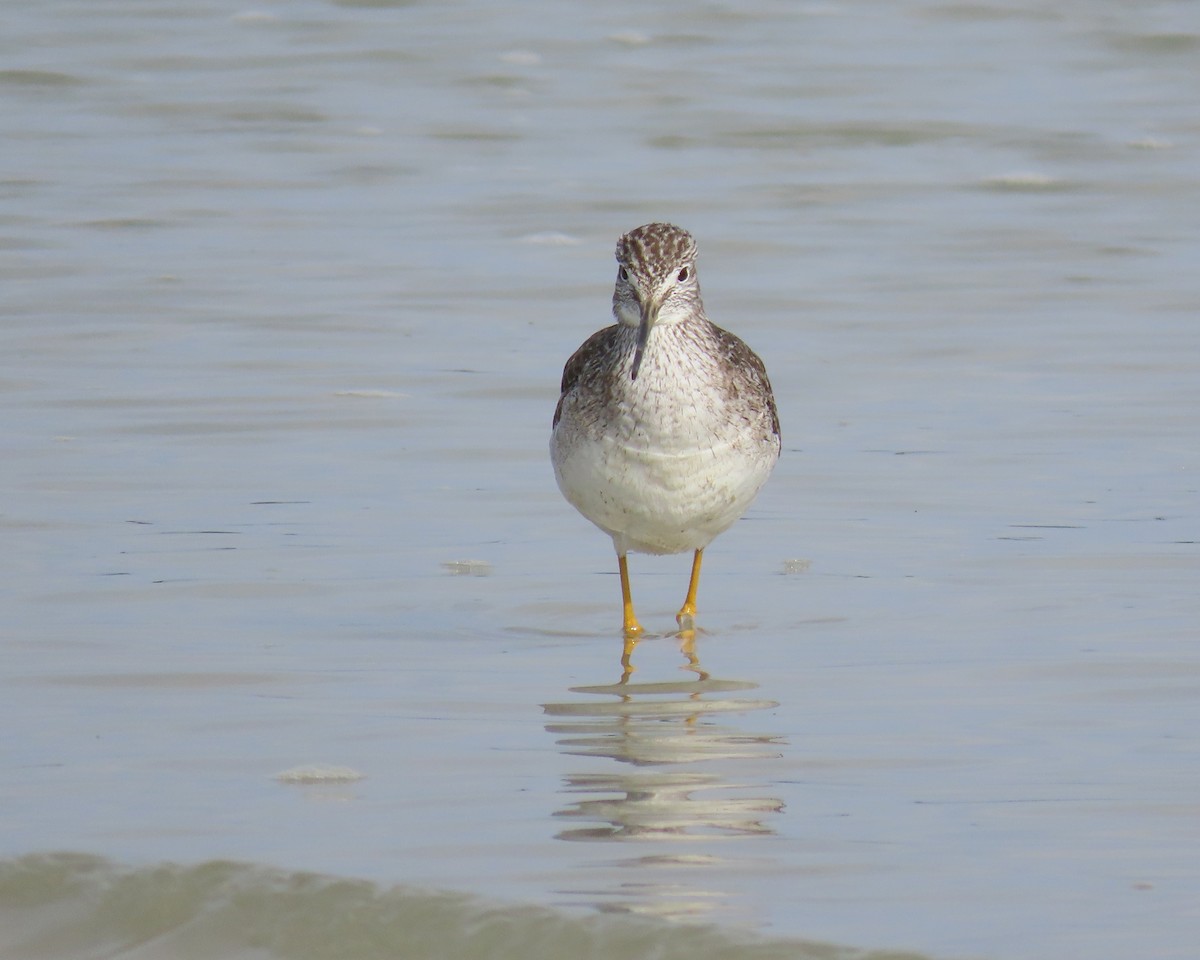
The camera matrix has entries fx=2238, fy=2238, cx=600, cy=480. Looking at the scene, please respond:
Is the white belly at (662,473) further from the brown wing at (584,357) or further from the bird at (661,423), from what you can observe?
the brown wing at (584,357)

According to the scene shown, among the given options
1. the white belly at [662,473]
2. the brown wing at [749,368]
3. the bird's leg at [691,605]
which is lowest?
the bird's leg at [691,605]

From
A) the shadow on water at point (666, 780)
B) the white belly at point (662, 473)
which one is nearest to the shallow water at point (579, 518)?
the shadow on water at point (666, 780)

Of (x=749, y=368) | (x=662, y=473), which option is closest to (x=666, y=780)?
(x=662, y=473)

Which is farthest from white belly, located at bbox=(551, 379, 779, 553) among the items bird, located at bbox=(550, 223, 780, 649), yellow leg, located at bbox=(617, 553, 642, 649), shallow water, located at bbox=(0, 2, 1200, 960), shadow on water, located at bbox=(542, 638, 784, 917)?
shadow on water, located at bbox=(542, 638, 784, 917)

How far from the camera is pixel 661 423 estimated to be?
8.20m

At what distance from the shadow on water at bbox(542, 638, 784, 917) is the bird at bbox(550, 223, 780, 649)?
75 cm

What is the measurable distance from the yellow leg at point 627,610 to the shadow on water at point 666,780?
2.11 feet

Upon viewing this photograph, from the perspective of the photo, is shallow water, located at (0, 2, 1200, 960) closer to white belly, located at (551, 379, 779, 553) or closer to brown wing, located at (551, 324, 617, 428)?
white belly, located at (551, 379, 779, 553)

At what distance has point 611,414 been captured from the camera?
8.29 metres

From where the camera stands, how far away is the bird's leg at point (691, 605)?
871cm

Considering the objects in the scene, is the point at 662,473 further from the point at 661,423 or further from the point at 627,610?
the point at 627,610

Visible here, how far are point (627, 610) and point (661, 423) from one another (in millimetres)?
847

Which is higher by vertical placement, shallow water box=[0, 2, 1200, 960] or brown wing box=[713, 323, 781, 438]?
brown wing box=[713, 323, 781, 438]

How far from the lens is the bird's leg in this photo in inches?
343
